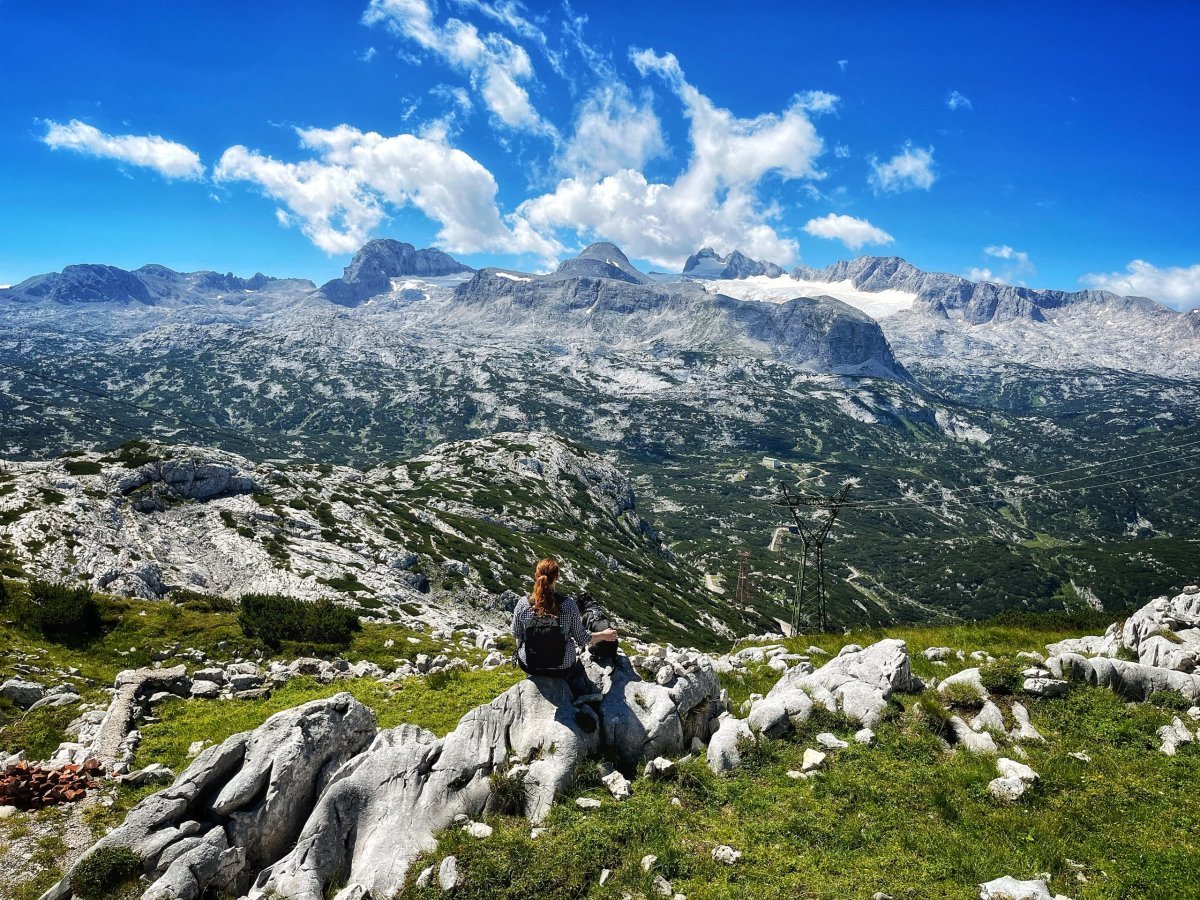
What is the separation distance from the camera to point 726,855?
10.7 metres

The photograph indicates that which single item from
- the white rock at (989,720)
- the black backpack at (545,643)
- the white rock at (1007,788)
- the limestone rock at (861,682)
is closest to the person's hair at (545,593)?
the black backpack at (545,643)

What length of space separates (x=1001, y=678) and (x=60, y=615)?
41659mm

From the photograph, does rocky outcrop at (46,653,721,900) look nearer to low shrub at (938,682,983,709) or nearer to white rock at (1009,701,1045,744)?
low shrub at (938,682,983,709)

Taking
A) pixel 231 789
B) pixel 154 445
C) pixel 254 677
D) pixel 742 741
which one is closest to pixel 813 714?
pixel 742 741

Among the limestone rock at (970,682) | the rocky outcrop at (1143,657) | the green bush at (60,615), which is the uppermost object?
the rocky outcrop at (1143,657)

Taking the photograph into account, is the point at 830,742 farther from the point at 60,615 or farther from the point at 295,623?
the point at 60,615

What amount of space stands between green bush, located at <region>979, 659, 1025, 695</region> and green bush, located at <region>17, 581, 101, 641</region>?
40.2 m

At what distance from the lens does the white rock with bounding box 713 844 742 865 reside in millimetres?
10688

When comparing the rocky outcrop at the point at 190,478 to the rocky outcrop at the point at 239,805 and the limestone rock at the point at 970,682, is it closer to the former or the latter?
the rocky outcrop at the point at 239,805

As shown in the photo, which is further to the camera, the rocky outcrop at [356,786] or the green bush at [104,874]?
the rocky outcrop at [356,786]

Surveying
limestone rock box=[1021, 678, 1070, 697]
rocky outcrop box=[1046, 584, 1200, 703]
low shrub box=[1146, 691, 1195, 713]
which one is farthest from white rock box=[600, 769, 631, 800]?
low shrub box=[1146, 691, 1195, 713]

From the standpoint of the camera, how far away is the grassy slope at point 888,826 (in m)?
9.71

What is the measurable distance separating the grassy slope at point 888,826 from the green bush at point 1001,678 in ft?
2.01

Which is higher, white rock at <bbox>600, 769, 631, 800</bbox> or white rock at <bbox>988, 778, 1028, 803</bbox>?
white rock at <bbox>988, 778, 1028, 803</bbox>
